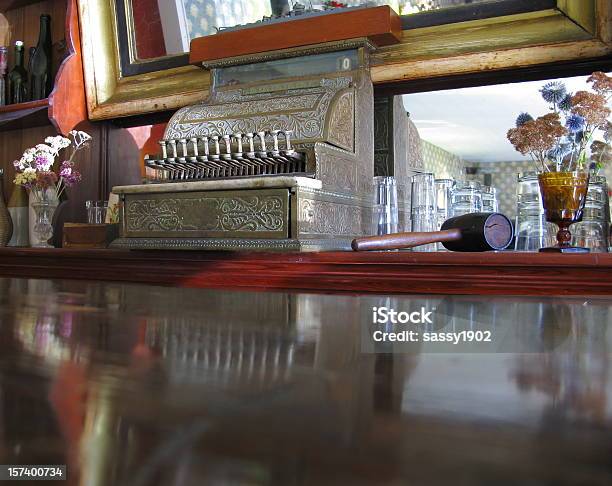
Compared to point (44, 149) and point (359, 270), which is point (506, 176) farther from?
point (44, 149)

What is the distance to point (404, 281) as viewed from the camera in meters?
1.33

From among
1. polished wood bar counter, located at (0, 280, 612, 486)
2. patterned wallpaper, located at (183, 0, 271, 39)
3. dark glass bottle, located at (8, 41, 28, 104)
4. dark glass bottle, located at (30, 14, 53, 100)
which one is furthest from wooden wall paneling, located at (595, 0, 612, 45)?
dark glass bottle, located at (8, 41, 28, 104)

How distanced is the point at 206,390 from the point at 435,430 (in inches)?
1.6

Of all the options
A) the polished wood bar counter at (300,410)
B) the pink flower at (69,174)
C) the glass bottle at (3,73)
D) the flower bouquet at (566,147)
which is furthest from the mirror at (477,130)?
the glass bottle at (3,73)

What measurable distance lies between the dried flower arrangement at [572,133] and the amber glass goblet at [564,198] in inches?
1.4

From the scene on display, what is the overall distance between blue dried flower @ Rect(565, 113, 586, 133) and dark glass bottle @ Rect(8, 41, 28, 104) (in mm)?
2162

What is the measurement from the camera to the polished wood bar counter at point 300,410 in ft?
0.23

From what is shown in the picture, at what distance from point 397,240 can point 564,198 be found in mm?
376

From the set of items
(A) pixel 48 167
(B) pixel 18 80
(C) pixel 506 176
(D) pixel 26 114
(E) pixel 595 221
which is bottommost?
(E) pixel 595 221

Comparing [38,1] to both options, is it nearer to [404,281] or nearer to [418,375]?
[404,281]

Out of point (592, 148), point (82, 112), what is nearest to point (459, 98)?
point (592, 148)

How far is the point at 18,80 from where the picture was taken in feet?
8.62

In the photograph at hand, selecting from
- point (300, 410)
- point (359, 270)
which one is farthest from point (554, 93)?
point (300, 410)

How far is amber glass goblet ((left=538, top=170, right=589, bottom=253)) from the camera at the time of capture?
1.32 meters
